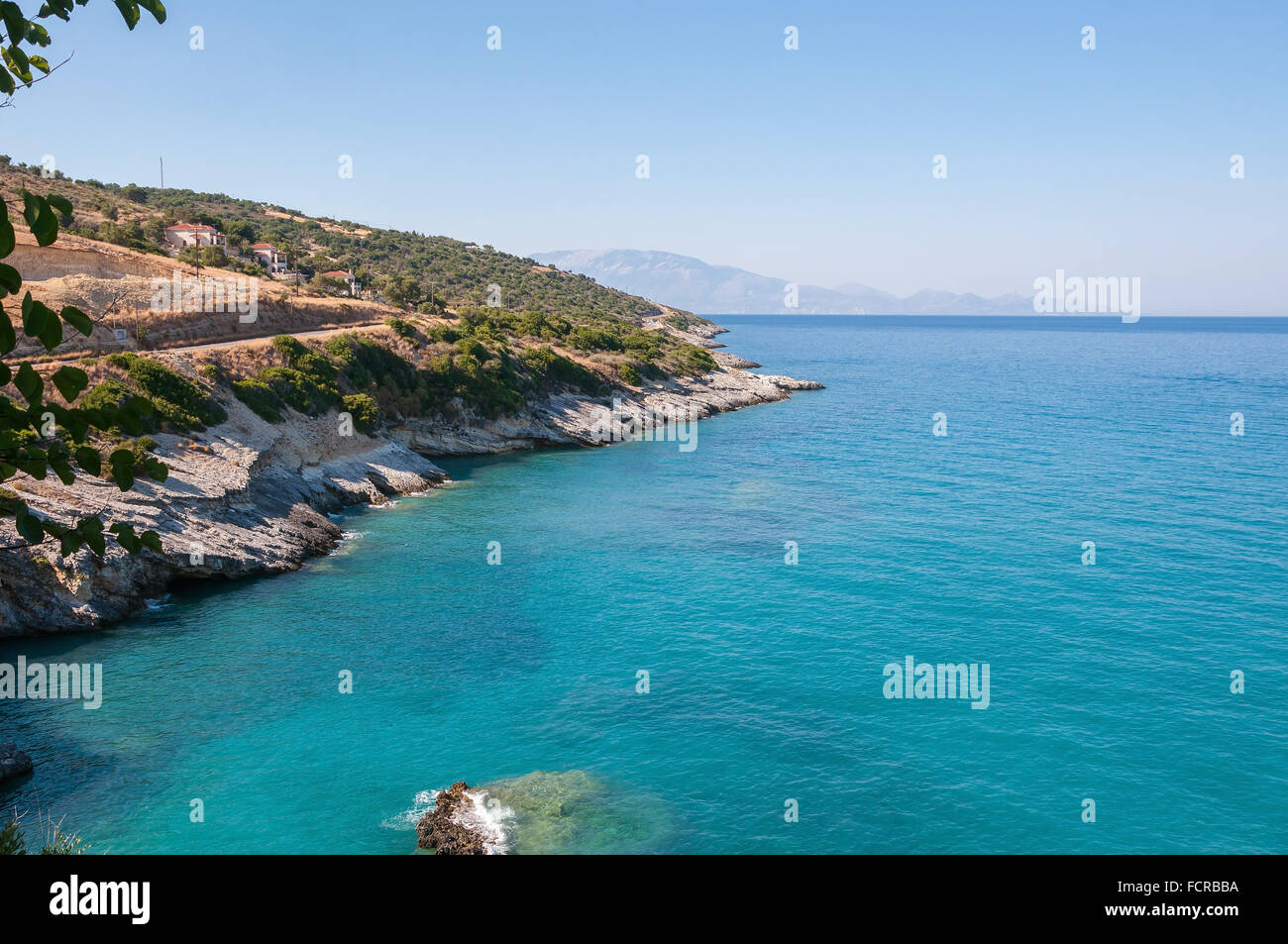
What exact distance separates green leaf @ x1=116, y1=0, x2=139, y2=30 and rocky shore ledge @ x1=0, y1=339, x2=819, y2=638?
12.3 m

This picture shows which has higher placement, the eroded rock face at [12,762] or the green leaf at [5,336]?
the green leaf at [5,336]

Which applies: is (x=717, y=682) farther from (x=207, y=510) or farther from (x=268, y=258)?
(x=268, y=258)

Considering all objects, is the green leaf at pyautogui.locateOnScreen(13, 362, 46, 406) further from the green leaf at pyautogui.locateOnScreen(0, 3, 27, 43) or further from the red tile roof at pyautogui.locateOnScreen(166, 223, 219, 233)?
the red tile roof at pyautogui.locateOnScreen(166, 223, 219, 233)

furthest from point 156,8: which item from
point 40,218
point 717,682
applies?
point 717,682

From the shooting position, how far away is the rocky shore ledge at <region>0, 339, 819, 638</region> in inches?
1187

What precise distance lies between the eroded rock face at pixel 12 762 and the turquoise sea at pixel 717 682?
44 cm

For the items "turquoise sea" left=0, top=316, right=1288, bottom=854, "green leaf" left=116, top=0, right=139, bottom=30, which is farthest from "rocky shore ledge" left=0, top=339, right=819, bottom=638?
"green leaf" left=116, top=0, right=139, bottom=30

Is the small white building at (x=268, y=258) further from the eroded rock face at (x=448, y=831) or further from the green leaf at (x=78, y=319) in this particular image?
the green leaf at (x=78, y=319)

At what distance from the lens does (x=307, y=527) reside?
41.7 meters

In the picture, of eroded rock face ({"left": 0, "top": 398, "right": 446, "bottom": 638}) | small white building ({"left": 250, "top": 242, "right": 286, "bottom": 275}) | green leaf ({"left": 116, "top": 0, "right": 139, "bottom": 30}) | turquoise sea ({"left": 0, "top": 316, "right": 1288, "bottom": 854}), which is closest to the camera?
green leaf ({"left": 116, "top": 0, "right": 139, "bottom": 30})

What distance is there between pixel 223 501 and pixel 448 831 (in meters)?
26.0

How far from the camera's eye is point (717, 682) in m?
27.5

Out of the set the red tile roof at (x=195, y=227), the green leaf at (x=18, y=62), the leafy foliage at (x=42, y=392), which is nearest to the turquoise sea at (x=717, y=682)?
the leafy foliage at (x=42, y=392)

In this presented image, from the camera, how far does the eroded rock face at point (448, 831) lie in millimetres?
18219
